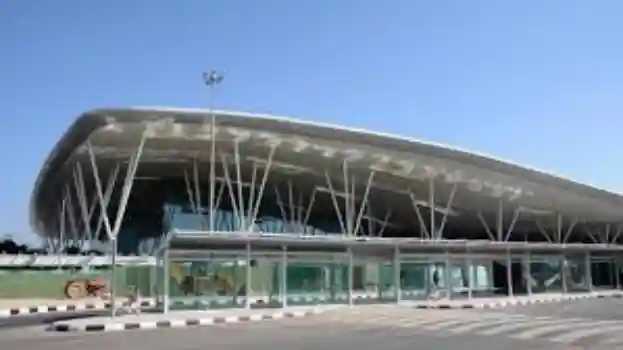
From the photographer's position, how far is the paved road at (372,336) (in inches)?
677

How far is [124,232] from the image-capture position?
70.5 m

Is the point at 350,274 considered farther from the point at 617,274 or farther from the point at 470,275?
the point at 617,274

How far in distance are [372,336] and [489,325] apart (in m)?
5.18

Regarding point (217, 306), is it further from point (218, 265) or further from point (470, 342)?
point (470, 342)

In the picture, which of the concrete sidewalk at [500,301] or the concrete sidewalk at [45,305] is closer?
the concrete sidewalk at [500,301]

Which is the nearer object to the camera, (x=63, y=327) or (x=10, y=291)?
(x=63, y=327)

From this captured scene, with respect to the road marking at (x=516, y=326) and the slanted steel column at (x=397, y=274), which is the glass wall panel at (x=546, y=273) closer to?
the slanted steel column at (x=397, y=274)

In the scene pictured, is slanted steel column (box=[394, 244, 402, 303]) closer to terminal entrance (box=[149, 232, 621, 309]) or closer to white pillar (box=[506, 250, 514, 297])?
terminal entrance (box=[149, 232, 621, 309])

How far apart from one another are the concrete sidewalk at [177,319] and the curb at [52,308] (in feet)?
31.2

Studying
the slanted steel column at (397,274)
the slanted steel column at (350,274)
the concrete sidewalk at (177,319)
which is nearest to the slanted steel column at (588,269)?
the slanted steel column at (397,274)

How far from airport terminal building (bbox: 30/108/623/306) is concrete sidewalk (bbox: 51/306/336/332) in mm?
1966

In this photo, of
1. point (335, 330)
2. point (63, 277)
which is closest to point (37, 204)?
point (63, 277)

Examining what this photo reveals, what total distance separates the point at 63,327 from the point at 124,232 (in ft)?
153

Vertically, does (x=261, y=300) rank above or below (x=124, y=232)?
below
